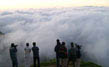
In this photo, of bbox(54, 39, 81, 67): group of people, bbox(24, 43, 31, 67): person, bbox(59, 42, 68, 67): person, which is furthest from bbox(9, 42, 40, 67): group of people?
bbox(59, 42, 68, 67): person

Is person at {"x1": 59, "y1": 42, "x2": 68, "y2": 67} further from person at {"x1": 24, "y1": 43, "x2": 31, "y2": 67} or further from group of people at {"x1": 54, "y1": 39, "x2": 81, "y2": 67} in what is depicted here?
person at {"x1": 24, "y1": 43, "x2": 31, "y2": 67}

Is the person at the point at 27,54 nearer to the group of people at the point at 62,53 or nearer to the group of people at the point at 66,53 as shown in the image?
the group of people at the point at 62,53

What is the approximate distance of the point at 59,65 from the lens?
19953 mm

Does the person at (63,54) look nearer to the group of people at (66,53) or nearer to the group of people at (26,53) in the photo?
the group of people at (66,53)

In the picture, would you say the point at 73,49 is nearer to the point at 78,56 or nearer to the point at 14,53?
the point at 78,56

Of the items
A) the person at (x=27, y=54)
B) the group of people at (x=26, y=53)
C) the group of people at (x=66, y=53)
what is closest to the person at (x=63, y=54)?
the group of people at (x=66, y=53)

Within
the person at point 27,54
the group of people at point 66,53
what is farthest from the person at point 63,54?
the person at point 27,54

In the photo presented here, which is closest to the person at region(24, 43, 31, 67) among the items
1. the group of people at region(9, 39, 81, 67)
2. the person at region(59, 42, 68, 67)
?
the group of people at region(9, 39, 81, 67)

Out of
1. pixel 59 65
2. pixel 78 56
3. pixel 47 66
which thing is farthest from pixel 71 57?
pixel 47 66

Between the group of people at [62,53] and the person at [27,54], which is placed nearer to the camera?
the group of people at [62,53]

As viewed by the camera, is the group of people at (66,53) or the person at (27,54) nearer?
the group of people at (66,53)

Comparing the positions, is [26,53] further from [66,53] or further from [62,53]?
[66,53]

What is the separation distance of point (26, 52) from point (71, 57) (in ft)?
13.3

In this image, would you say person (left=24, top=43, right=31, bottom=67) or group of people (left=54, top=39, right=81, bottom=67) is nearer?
group of people (left=54, top=39, right=81, bottom=67)
